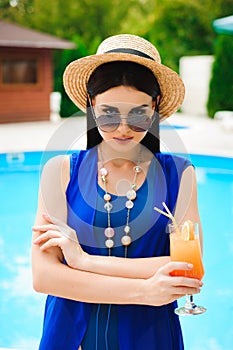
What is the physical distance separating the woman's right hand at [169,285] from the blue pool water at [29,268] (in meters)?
0.42

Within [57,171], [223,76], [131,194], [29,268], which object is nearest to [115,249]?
[131,194]

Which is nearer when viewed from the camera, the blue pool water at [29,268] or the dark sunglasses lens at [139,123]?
the dark sunglasses lens at [139,123]

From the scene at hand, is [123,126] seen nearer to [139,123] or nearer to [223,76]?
[139,123]

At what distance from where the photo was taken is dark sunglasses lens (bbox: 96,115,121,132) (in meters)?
1.35

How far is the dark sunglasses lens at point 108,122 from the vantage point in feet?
4.43

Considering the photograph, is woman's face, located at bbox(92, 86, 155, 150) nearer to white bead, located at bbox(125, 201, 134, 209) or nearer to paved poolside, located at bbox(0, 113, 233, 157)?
white bead, located at bbox(125, 201, 134, 209)

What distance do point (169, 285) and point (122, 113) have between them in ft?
1.40

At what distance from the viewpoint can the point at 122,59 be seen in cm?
139

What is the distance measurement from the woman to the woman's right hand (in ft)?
0.08

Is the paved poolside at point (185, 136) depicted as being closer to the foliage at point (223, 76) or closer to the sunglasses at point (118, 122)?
the foliage at point (223, 76)

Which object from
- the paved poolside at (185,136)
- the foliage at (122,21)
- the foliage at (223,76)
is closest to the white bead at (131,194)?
the paved poolside at (185,136)

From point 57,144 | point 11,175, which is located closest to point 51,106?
point 11,175

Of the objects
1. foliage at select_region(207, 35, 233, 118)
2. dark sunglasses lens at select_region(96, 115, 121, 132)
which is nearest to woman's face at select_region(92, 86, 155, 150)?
dark sunglasses lens at select_region(96, 115, 121, 132)

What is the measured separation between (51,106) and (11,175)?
871 cm
